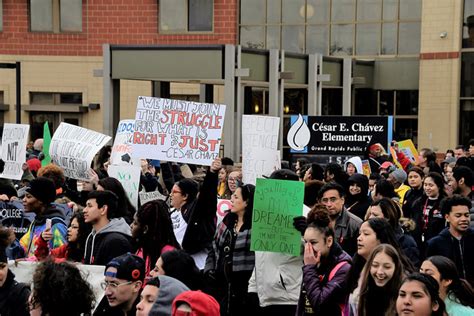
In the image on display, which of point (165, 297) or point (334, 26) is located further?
point (334, 26)

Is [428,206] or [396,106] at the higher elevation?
[396,106]

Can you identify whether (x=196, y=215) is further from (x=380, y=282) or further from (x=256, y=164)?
(x=380, y=282)

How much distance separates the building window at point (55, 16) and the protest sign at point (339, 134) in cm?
1661

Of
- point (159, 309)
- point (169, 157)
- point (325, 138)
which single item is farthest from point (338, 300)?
point (325, 138)

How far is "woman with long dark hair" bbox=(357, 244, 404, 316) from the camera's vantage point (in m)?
6.18

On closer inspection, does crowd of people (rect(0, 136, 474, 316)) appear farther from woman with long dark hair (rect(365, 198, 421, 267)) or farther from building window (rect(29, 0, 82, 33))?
building window (rect(29, 0, 82, 33))

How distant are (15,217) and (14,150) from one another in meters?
4.33

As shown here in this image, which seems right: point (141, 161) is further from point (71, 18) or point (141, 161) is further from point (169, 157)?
point (71, 18)

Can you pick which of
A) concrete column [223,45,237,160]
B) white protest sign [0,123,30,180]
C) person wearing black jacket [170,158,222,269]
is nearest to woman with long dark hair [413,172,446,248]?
person wearing black jacket [170,158,222,269]

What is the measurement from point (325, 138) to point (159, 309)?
13.0 meters

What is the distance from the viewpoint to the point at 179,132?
1212 centimetres

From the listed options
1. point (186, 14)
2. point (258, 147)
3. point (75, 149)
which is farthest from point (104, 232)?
point (186, 14)

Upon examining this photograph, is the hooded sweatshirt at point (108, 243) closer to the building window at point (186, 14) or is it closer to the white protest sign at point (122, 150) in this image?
the white protest sign at point (122, 150)

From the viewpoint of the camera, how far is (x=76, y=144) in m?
13.0
